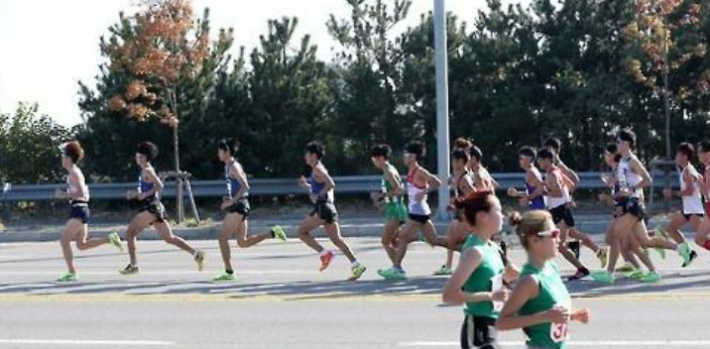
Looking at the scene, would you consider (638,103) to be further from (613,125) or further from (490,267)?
(490,267)

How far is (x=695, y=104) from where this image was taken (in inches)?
1044

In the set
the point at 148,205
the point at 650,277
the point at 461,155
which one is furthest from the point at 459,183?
the point at 148,205

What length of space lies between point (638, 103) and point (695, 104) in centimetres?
118

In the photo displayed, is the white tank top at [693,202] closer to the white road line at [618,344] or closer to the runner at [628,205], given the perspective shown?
the runner at [628,205]

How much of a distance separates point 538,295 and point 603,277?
27.5 feet

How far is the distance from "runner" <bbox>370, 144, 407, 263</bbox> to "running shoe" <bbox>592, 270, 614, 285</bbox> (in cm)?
237

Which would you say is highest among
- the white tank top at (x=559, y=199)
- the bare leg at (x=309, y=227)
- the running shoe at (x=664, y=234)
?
the white tank top at (x=559, y=199)

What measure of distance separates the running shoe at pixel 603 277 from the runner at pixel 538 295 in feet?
26.9

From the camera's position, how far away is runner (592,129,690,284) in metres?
13.9

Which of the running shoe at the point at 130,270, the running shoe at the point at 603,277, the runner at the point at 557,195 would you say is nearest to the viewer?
the running shoe at the point at 603,277

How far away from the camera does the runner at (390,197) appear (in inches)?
577

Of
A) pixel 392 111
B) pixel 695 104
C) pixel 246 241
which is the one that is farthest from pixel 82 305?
pixel 695 104

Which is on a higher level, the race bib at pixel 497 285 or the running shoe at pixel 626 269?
the race bib at pixel 497 285

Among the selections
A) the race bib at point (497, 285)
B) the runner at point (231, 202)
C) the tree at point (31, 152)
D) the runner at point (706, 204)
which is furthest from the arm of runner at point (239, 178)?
the tree at point (31, 152)
